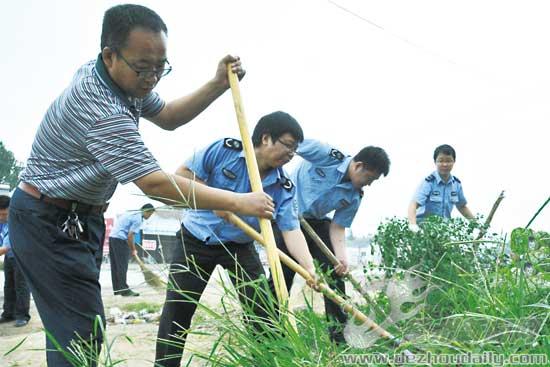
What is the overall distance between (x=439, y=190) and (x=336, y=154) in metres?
1.97

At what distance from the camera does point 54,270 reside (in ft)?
7.13

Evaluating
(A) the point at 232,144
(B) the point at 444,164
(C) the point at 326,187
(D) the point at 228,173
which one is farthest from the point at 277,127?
(B) the point at 444,164

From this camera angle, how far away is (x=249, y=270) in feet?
11.0

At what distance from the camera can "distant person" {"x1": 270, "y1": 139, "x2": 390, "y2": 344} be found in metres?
4.45

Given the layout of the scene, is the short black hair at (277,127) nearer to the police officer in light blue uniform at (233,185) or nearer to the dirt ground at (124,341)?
the police officer in light blue uniform at (233,185)

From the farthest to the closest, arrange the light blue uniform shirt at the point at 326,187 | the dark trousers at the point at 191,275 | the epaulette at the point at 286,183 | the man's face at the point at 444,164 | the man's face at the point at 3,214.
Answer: the man's face at the point at 3,214 → the man's face at the point at 444,164 → the light blue uniform shirt at the point at 326,187 → the epaulette at the point at 286,183 → the dark trousers at the point at 191,275

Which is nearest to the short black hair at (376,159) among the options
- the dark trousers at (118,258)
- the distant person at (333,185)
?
the distant person at (333,185)

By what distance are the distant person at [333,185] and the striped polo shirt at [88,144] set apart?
95.3 inches

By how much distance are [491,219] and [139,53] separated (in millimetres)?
3261

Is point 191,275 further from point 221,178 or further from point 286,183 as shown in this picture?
point 286,183

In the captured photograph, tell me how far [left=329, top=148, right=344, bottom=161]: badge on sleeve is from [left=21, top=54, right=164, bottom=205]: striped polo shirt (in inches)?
98.1

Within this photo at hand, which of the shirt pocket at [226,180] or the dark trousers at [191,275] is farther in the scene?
the shirt pocket at [226,180]

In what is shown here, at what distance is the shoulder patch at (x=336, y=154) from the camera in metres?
4.60

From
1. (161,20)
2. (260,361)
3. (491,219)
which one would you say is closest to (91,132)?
(161,20)
